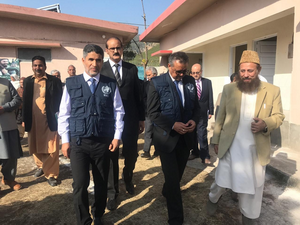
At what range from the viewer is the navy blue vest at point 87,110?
7.12 feet

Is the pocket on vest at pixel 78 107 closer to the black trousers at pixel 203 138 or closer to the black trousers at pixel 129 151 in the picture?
the black trousers at pixel 129 151

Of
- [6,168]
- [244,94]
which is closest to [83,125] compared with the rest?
[244,94]

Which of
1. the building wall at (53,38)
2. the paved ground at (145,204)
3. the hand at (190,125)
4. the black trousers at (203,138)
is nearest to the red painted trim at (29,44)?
the building wall at (53,38)

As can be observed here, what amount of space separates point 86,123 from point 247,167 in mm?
1751

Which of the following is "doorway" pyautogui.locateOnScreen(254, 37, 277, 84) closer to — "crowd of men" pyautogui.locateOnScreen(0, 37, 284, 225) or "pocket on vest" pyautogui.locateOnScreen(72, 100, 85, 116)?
"crowd of men" pyautogui.locateOnScreen(0, 37, 284, 225)

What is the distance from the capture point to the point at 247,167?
7.75 ft

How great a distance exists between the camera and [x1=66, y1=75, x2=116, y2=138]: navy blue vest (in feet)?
7.12

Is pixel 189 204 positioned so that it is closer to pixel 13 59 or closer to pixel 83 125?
pixel 83 125

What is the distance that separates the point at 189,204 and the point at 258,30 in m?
5.84

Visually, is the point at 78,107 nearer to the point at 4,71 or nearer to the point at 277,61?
the point at 277,61

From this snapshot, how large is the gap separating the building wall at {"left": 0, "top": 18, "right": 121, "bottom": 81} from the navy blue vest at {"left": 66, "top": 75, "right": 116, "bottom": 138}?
734 cm

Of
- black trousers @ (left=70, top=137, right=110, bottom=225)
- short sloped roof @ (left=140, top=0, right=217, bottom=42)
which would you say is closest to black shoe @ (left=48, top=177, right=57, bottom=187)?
black trousers @ (left=70, top=137, right=110, bottom=225)

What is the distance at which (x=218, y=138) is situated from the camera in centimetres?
266

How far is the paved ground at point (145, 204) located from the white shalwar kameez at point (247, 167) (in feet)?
1.22
